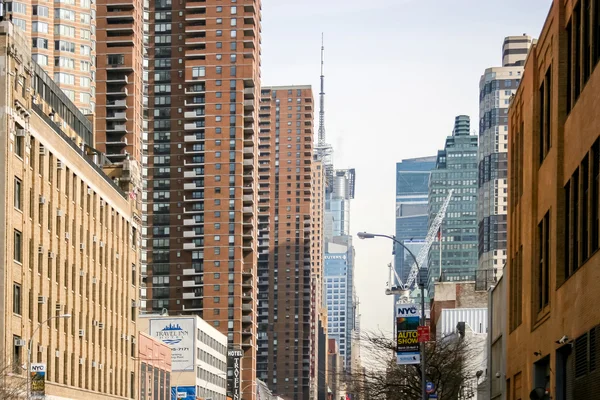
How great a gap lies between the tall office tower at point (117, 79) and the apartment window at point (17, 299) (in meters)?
111

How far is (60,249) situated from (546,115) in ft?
139

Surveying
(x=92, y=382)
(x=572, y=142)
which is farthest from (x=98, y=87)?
(x=572, y=142)

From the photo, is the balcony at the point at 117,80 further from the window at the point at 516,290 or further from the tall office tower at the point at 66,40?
the window at the point at 516,290

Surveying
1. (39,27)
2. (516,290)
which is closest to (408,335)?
(516,290)

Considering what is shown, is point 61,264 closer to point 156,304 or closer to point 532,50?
point 532,50

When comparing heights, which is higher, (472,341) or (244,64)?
(244,64)

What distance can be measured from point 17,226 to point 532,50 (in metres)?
32.3

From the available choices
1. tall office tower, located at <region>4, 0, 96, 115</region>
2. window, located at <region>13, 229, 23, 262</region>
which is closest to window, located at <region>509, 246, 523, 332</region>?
window, located at <region>13, 229, 23, 262</region>

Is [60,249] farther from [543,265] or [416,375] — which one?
[543,265]

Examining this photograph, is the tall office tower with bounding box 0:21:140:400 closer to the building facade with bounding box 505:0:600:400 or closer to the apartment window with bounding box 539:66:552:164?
the building facade with bounding box 505:0:600:400

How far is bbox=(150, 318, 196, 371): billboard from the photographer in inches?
5723

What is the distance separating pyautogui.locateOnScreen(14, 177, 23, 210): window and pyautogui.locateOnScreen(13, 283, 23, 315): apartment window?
430cm

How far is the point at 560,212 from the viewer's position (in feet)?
121

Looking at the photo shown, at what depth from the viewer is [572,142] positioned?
1378 inches
